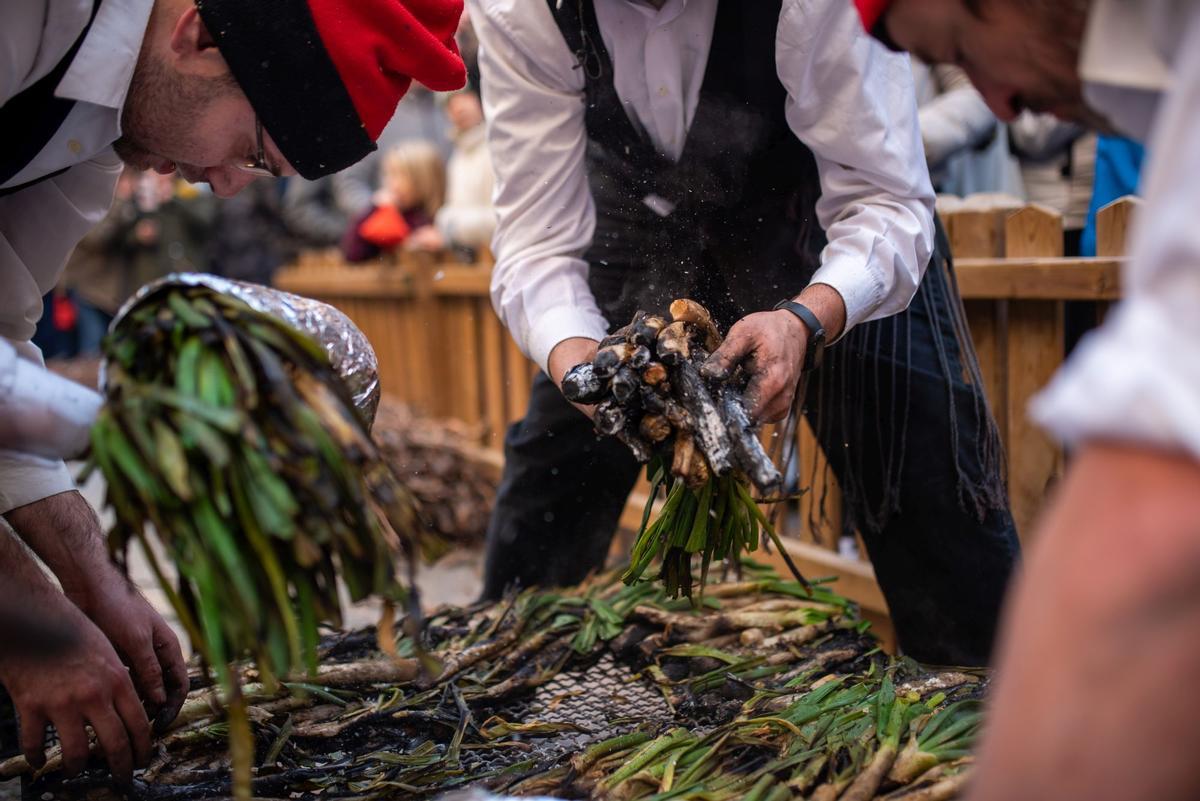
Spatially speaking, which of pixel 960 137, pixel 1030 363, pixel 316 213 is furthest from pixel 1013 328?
pixel 316 213

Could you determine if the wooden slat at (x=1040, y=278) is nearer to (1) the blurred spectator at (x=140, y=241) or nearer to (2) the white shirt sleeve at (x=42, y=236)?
(2) the white shirt sleeve at (x=42, y=236)

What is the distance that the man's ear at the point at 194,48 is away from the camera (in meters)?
1.71

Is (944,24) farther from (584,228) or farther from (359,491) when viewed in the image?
(584,228)

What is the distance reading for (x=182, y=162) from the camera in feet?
6.18

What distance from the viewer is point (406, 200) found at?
6660mm

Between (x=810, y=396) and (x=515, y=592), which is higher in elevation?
(x=810, y=396)

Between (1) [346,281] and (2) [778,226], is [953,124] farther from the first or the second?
(1) [346,281]

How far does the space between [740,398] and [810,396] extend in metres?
0.69

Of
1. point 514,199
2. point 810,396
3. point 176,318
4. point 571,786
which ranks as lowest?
point 571,786

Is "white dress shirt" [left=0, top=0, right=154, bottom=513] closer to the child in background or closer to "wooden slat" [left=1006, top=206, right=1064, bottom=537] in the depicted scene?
"wooden slat" [left=1006, top=206, right=1064, bottom=537]

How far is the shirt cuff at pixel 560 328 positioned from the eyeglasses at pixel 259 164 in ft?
2.08

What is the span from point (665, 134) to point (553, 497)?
974 millimetres

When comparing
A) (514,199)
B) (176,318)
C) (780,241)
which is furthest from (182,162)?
(780,241)

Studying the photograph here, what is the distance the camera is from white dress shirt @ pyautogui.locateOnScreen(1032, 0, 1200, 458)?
2.60ft
